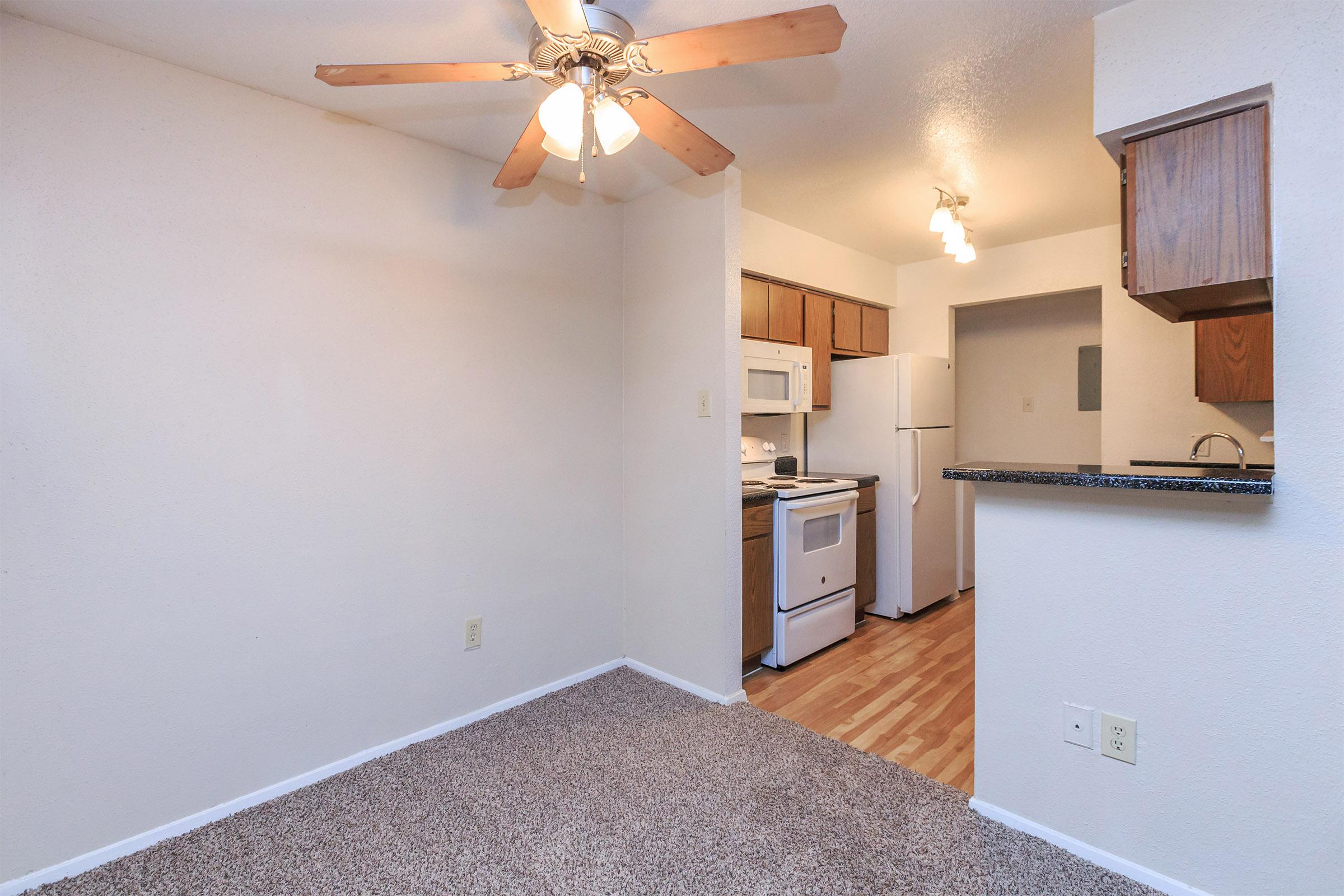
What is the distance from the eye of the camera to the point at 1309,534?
52.6 inches

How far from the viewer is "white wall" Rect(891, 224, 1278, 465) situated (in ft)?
9.93

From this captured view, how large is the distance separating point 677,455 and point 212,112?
6.26 ft

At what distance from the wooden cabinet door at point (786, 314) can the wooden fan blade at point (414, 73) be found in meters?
2.11

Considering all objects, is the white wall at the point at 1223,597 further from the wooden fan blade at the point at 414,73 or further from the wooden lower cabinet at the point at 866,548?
the wooden lower cabinet at the point at 866,548

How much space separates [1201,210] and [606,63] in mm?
1435

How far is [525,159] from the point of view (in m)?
1.77

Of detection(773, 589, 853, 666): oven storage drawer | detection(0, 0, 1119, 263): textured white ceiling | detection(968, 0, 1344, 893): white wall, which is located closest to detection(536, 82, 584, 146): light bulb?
detection(0, 0, 1119, 263): textured white ceiling

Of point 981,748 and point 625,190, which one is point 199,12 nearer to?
point 625,190

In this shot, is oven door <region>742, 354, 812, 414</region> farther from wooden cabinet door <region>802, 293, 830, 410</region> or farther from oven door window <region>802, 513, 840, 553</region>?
oven door window <region>802, 513, 840, 553</region>

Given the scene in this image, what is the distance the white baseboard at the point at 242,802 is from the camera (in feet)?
5.22

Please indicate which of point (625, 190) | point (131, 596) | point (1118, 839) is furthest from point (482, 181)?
point (1118, 839)

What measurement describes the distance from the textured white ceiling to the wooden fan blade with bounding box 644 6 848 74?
Result: 30 cm

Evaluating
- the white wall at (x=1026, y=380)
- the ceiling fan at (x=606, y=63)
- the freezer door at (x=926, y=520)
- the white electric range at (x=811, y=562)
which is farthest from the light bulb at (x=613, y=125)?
the white wall at (x=1026, y=380)

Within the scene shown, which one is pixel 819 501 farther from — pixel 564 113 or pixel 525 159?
pixel 564 113
